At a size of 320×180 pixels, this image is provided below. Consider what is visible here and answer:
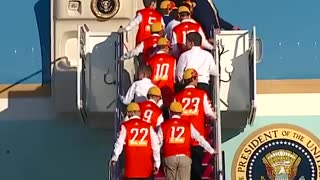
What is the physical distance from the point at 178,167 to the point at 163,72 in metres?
1.61

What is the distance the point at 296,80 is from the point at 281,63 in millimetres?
370

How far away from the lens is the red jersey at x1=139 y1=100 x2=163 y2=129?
1217cm

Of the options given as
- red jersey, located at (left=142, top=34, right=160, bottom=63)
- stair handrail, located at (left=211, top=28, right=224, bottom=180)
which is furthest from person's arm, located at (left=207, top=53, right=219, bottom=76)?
red jersey, located at (left=142, top=34, right=160, bottom=63)

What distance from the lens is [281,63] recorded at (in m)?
16.0

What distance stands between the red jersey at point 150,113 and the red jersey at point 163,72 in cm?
61

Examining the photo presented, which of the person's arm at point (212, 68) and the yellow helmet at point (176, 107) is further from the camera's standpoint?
the person's arm at point (212, 68)

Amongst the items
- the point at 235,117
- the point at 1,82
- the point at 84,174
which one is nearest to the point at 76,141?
the point at 84,174

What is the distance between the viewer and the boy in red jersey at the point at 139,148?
11.8 m

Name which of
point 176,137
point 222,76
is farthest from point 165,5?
point 176,137

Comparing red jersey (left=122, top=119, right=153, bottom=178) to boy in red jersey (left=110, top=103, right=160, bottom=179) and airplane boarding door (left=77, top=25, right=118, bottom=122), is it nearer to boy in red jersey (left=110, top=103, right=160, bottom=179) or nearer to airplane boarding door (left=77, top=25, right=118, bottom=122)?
boy in red jersey (left=110, top=103, right=160, bottom=179)

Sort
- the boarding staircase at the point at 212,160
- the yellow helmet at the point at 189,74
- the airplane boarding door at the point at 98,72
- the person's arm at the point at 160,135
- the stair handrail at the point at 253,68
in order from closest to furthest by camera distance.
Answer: the person's arm at the point at 160,135
the boarding staircase at the point at 212,160
the yellow helmet at the point at 189,74
the stair handrail at the point at 253,68
the airplane boarding door at the point at 98,72

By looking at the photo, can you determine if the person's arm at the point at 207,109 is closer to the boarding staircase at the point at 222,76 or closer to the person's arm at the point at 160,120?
the person's arm at the point at 160,120

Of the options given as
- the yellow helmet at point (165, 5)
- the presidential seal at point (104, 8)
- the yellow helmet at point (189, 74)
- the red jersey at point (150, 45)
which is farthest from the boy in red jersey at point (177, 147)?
the presidential seal at point (104, 8)

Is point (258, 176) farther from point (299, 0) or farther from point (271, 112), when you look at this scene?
point (299, 0)
